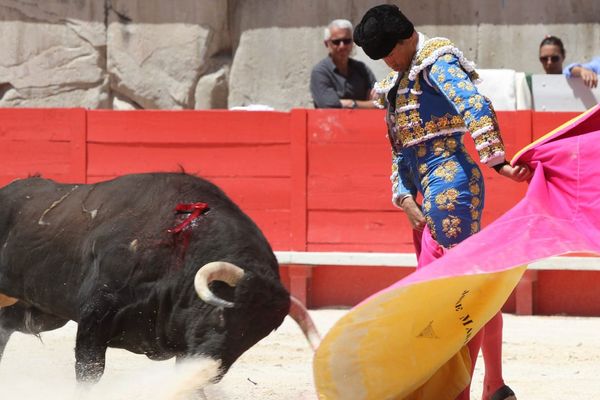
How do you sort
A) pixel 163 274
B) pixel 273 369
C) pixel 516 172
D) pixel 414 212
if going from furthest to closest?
pixel 273 369
pixel 163 274
pixel 414 212
pixel 516 172

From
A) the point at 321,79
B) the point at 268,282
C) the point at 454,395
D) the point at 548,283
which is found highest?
the point at 321,79

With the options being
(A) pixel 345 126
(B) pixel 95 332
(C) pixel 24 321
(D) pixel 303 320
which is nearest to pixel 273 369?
(C) pixel 24 321

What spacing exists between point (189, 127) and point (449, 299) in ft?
13.0

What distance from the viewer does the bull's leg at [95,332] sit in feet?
12.0

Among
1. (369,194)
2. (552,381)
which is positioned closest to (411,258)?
(369,194)

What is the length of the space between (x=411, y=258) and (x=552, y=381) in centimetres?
208

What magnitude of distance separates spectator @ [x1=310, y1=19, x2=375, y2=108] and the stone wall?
173 centimetres

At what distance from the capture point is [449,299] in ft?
10.1

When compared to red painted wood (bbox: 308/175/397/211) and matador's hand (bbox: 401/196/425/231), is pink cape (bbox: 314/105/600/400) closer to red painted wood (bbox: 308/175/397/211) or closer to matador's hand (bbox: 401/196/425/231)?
matador's hand (bbox: 401/196/425/231)

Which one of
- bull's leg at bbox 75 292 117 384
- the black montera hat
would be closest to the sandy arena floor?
bull's leg at bbox 75 292 117 384

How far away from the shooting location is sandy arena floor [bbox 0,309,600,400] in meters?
3.97

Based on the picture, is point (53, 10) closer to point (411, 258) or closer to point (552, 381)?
point (411, 258)

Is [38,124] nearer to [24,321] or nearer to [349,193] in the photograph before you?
[349,193]

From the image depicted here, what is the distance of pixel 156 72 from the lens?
29.0 ft
